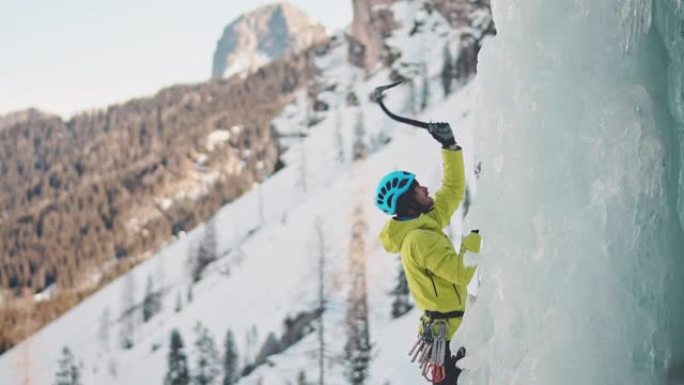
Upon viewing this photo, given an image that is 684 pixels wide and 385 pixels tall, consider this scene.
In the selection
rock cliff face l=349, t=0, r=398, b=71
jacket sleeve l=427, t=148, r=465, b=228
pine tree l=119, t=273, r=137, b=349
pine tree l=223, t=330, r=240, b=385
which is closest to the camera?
jacket sleeve l=427, t=148, r=465, b=228

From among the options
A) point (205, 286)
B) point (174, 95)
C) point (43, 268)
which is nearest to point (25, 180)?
point (174, 95)

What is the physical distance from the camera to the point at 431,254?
3.81 meters

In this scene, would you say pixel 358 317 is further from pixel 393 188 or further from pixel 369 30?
pixel 369 30

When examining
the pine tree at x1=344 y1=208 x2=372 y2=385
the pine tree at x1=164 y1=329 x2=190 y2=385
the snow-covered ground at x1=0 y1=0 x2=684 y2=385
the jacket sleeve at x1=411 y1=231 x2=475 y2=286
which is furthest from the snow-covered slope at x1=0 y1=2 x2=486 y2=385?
the snow-covered ground at x1=0 y1=0 x2=684 y2=385

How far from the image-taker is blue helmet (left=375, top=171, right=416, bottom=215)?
158 inches

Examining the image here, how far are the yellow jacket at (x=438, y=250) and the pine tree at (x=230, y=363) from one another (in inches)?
1376

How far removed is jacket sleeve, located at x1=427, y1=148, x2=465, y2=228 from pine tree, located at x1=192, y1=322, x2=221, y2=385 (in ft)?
117

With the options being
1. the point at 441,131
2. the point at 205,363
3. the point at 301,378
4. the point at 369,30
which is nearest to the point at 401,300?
the point at 301,378

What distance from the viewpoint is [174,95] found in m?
168

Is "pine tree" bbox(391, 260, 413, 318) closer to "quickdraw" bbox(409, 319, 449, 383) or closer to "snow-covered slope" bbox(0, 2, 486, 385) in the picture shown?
"snow-covered slope" bbox(0, 2, 486, 385)

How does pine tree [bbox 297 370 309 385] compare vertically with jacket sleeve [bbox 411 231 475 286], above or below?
below

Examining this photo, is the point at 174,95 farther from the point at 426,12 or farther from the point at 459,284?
the point at 459,284

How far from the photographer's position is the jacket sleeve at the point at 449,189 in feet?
14.2

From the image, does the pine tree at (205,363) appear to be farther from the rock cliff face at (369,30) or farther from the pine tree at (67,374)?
the rock cliff face at (369,30)
